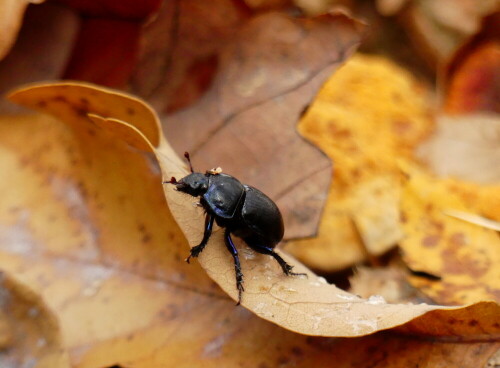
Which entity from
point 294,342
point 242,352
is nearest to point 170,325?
point 242,352

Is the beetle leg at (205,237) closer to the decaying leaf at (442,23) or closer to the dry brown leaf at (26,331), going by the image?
the dry brown leaf at (26,331)

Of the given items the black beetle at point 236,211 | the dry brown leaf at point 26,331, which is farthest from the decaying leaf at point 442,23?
the dry brown leaf at point 26,331

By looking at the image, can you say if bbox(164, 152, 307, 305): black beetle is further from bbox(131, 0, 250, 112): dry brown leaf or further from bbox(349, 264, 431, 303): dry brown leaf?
bbox(131, 0, 250, 112): dry brown leaf

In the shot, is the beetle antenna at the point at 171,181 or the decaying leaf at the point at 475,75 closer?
the beetle antenna at the point at 171,181

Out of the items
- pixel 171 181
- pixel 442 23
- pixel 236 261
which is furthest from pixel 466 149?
pixel 171 181

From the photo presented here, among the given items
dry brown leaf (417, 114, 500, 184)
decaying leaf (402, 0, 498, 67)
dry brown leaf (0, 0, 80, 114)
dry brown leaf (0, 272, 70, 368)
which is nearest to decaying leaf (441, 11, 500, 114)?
dry brown leaf (417, 114, 500, 184)
